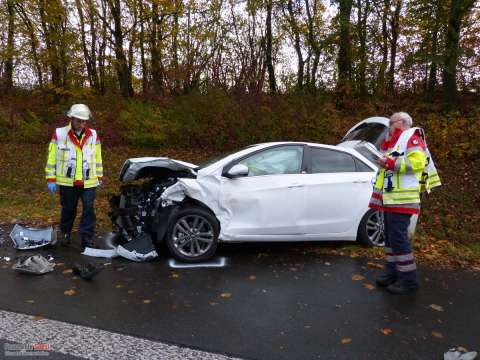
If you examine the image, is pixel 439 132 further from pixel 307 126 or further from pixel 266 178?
pixel 266 178

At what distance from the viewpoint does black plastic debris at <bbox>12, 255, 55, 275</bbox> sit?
506cm

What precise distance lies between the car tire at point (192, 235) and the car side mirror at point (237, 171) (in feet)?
1.79

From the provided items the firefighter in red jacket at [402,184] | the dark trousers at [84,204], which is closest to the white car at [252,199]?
the dark trousers at [84,204]

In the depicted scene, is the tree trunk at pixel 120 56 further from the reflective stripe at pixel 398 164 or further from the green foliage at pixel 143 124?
the reflective stripe at pixel 398 164

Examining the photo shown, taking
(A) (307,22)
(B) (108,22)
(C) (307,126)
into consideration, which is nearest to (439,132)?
(C) (307,126)

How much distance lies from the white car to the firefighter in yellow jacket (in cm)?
38

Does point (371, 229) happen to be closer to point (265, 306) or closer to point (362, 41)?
point (265, 306)

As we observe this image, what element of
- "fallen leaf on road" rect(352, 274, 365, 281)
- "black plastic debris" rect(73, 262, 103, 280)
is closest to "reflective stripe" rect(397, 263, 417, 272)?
"fallen leaf on road" rect(352, 274, 365, 281)

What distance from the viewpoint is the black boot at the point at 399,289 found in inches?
184

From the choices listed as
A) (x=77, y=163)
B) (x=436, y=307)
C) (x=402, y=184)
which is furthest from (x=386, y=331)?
(x=77, y=163)

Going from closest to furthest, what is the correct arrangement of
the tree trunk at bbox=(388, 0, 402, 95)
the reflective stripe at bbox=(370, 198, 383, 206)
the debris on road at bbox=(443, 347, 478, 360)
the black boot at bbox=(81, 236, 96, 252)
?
the debris on road at bbox=(443, 347, 478, 360), the reflective stripe at bbox=(370, 198, 383, 206), the black boot at bbox=(81, 236, 96, 252), the tree trunk at bbox=(388, 0, 402, 95)

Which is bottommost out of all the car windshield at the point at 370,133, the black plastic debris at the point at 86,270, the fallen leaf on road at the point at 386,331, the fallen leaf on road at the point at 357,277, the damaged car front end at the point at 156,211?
the fallen leaf on road at the point at 386,331

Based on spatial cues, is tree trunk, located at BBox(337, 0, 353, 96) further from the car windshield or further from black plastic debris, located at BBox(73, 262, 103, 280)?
black plastic debris, located at BBox(73, 262, 103, 280)

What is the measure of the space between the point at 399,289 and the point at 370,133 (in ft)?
14.3
